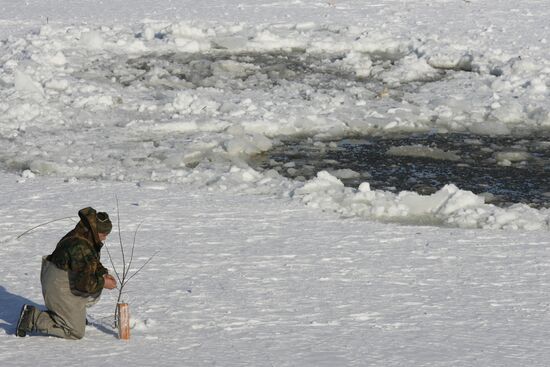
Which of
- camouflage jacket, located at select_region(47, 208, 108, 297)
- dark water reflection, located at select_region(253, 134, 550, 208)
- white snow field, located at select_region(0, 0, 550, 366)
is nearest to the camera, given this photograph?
camouflage jacket, located at select_region(47, 208, 108, 297)

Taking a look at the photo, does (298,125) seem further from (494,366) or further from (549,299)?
(494,366)

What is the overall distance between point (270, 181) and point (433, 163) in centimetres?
201

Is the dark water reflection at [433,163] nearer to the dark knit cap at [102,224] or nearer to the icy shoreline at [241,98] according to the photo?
the icy shoreline at [241,98]

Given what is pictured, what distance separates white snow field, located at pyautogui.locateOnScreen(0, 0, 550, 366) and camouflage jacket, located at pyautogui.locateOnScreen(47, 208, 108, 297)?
1.22 feet

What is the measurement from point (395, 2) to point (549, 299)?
42.8 ft

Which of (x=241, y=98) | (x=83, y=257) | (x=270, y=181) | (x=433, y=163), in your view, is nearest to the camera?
(x=83, y=257)

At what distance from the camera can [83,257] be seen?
614 cm

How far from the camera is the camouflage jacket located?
614 cm

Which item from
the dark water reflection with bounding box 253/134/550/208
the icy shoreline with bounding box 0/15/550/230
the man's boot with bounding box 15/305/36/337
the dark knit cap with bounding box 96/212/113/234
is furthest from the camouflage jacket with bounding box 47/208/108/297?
the dark water reflection with bounding box 253/134/550/208

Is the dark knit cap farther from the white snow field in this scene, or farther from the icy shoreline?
the icy shoreline

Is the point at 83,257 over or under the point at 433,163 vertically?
over

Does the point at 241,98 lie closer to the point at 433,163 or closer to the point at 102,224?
the point at 433,163

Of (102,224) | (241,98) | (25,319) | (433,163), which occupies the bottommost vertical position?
(433,163)

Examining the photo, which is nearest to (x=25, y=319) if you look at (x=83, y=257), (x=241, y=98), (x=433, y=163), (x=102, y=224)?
(x=83, y=257)
